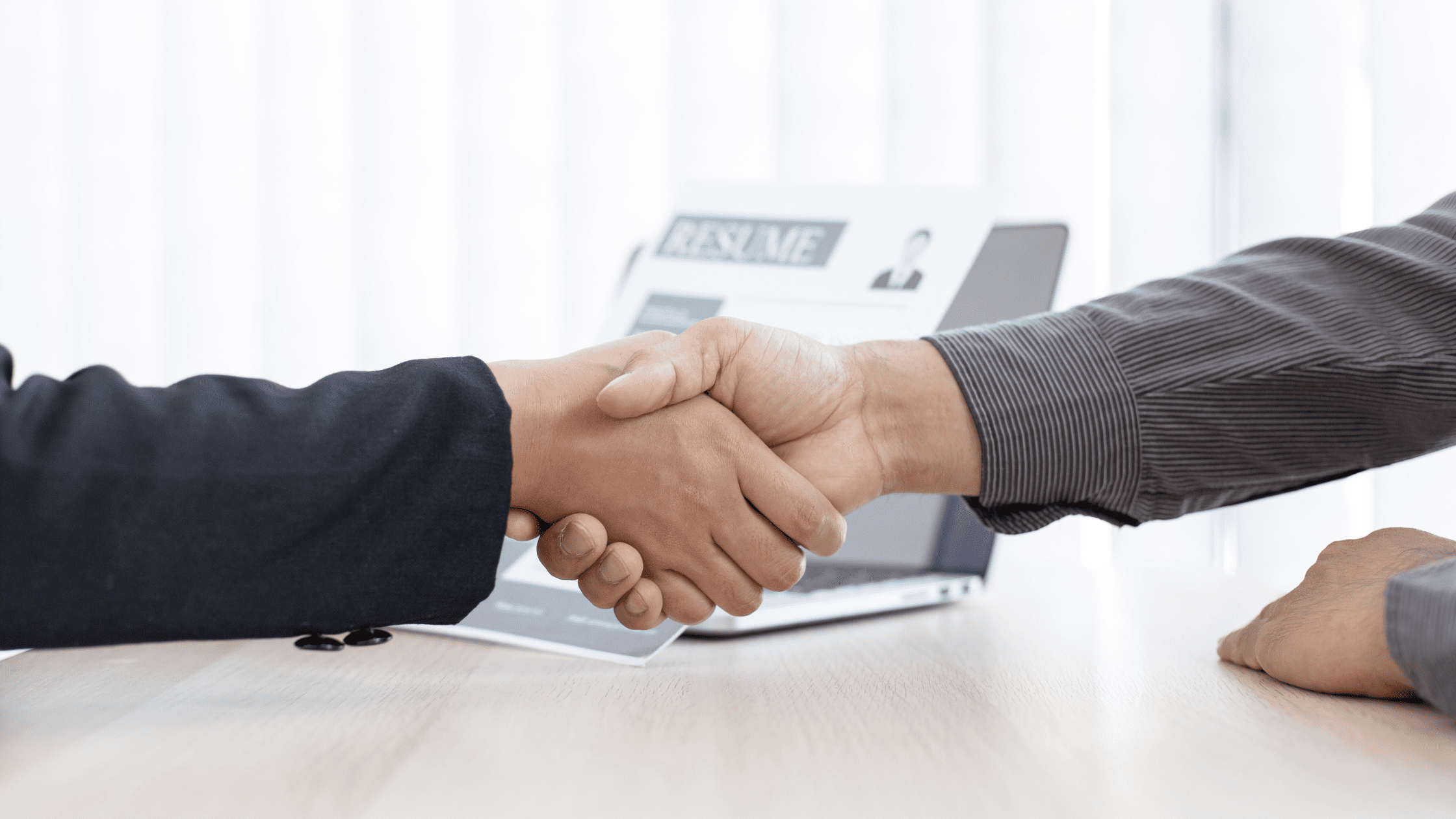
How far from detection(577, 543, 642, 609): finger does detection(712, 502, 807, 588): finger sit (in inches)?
2.5

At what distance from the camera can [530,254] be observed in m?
1.42

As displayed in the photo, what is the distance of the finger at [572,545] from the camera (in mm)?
607

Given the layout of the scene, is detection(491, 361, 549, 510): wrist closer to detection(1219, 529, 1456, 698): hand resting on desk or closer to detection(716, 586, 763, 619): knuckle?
detection(716, 586, 763, 619): knuckle

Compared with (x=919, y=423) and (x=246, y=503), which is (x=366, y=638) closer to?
(x=246, y=503)

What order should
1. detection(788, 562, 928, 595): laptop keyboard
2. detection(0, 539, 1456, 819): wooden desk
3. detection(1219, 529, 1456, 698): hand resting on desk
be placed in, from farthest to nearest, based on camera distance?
detection(788, 562, 928, 595): laptop keyboard < detection(1219, 529, 1456, 698): hand resting on desk < detection(0, 539, 1456, 819): wooden desk

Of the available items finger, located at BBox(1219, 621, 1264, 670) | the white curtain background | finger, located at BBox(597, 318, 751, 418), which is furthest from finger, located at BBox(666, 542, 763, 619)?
the white curtain background

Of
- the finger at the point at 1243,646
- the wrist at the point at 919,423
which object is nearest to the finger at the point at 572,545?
the wrist at the point at 919,423

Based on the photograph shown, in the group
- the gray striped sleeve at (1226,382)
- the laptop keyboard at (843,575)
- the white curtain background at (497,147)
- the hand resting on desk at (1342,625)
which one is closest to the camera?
the hand resting on desk at (1342,625)

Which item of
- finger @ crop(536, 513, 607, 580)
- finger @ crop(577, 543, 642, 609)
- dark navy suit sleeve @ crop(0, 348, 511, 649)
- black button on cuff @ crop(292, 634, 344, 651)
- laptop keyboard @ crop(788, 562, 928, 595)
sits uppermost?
dark navy suit sleeve @ crop(0, 348, 511, 649)

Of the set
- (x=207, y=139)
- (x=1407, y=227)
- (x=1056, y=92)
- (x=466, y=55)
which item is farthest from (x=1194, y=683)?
(x=207, y=139)

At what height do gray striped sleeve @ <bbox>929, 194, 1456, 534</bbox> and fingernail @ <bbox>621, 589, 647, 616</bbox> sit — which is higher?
gray striped sleeve @ <bbox>929, 194, 1456, 534</bbox>

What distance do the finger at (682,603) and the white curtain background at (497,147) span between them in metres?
0.77

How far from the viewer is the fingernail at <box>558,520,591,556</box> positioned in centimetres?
61

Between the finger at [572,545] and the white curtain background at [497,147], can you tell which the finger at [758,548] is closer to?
the finger at [572,545]
